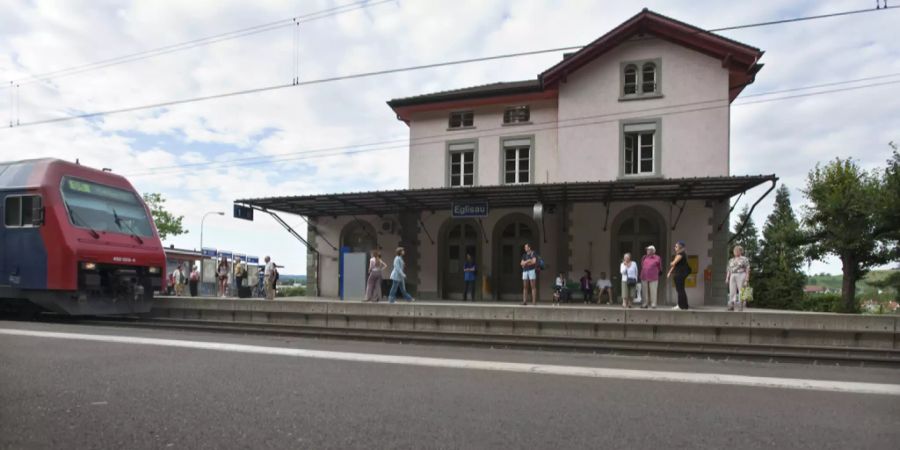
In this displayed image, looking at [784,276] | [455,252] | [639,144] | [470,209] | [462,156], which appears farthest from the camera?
[784,276]

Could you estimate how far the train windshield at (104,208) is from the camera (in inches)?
447

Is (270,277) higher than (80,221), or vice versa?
(80,221)

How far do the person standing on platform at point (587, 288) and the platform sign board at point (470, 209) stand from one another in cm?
418

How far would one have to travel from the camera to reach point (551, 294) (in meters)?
20.5

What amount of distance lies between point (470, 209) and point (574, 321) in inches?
355

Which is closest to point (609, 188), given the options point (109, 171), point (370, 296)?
point (370, 296)

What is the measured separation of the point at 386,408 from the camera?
14.6 feet

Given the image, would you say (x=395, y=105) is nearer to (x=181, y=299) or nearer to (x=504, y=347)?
(x=181, y=299)

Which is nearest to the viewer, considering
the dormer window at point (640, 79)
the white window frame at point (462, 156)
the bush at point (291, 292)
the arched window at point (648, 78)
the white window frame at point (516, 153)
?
the dormer window at point (640, 79)

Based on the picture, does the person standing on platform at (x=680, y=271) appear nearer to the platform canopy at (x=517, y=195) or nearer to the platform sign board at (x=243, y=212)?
the platform canopy at (x=517, y=195)

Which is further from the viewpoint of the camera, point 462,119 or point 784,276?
point 784,276

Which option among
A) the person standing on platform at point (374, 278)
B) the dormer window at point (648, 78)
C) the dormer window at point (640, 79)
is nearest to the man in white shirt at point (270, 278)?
the person standing on platform at point (374, 278)

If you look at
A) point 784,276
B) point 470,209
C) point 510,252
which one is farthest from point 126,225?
point 784,276

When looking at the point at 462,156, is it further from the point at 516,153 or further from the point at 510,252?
the point at 510,252
